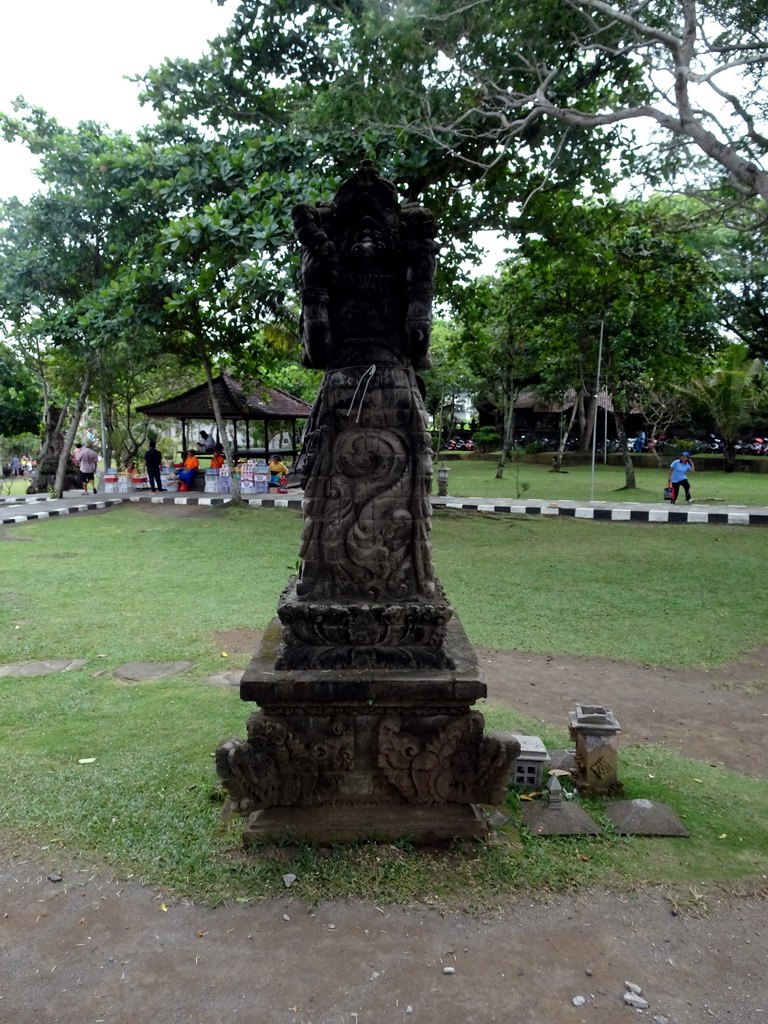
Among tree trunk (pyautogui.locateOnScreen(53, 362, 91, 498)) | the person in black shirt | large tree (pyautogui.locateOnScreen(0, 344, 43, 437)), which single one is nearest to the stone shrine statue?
tree trunk (pyautogui.locateOnScreen(53, 362, 91, 498))

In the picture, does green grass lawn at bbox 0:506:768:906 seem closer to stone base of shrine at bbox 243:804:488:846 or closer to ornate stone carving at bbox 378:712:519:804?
stone base of shrine at bbox 243:804:488:846

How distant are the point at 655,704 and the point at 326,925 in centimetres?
308

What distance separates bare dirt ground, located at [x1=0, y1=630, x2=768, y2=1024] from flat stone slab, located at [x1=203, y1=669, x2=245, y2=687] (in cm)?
211

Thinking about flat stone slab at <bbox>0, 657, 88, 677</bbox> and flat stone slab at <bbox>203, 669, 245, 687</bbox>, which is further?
flat stone slab at <bbox>0, 657, 88, 677</bbox>

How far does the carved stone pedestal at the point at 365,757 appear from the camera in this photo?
10.3 feet

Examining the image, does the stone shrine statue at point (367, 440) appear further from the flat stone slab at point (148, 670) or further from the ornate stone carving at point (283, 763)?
the flat stone slab at point (148, 670)

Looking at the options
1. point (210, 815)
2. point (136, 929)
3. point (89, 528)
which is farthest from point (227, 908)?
point (89, 528)

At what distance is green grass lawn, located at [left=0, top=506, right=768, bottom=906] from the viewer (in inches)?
118

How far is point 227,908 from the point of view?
9.08 ft

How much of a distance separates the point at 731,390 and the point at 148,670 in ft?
74.7

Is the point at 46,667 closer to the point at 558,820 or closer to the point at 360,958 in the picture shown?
the point at 360,958

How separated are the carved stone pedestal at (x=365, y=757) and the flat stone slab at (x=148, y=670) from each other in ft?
7.89

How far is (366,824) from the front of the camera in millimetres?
3182

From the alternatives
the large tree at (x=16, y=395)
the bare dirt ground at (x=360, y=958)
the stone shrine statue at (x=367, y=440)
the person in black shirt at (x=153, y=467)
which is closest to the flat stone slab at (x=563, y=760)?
the bare dirt ground at (x=360, y=958)
